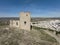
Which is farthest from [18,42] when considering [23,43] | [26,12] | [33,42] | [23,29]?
[26,12]

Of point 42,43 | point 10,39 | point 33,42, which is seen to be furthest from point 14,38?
point 42,43

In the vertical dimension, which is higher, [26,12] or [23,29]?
[26,12]

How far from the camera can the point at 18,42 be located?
1725cm

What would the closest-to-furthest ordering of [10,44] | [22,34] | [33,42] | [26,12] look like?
[10,44], [33,42], [22,34], [26,12]

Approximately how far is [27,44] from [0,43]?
4073 mm

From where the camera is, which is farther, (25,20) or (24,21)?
(24,21)

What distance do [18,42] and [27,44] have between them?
4.88 feet

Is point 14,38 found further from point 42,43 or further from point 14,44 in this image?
point 42,43

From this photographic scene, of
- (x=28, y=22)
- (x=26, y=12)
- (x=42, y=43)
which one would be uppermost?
(x=26, y=12)

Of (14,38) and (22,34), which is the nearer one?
(14,38)

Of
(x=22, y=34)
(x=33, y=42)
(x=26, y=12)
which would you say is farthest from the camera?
(x=26, y=12)

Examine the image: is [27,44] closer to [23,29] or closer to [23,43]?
[23,43]

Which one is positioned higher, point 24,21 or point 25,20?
point 25,20

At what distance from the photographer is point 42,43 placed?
17719 mm
